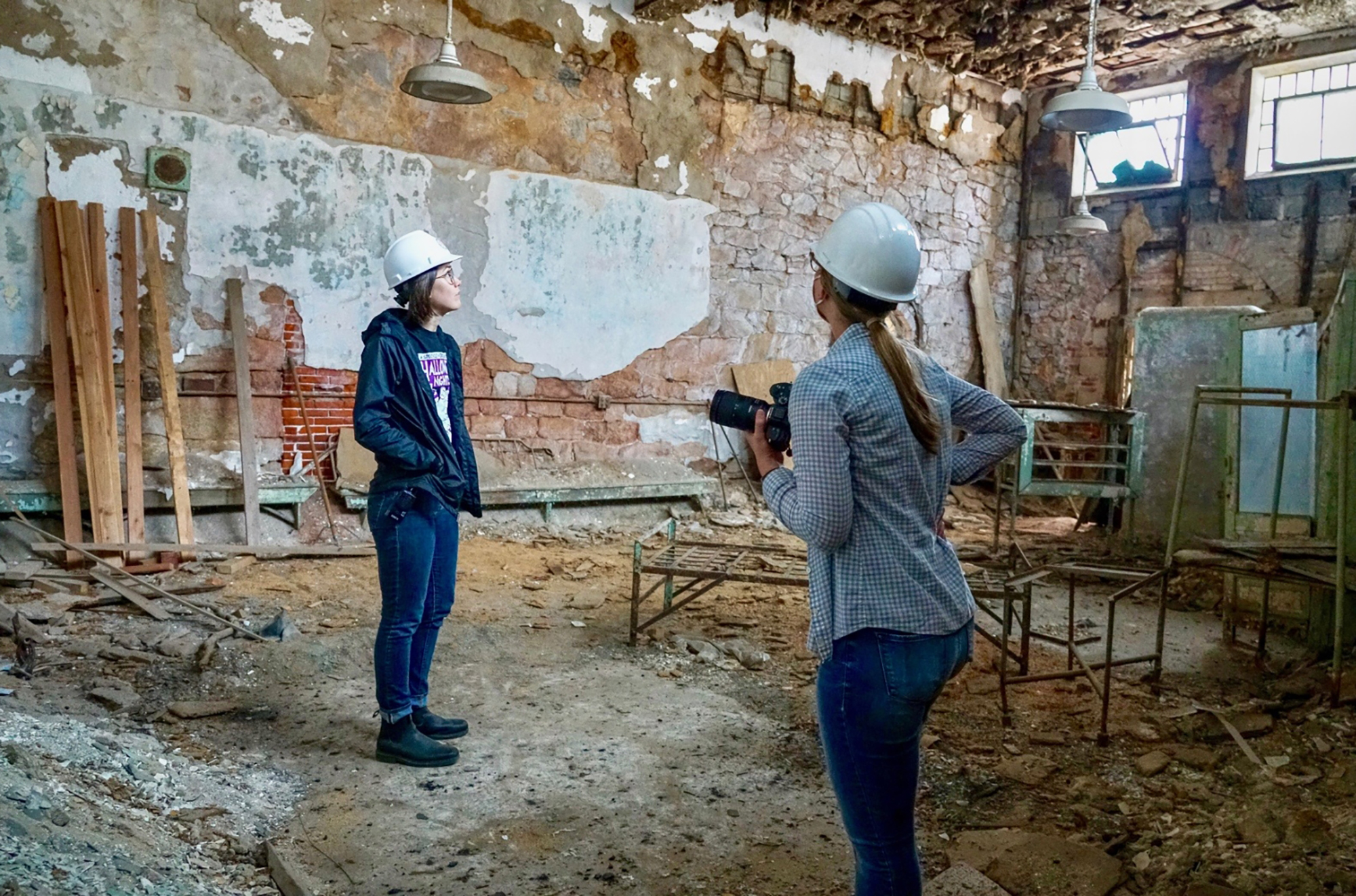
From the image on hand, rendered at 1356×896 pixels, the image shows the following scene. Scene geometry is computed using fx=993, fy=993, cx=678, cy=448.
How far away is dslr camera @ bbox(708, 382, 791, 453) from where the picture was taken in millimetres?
1837

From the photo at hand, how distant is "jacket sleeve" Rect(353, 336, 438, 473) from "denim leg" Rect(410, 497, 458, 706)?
233 mm

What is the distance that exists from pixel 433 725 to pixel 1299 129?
9248 mm

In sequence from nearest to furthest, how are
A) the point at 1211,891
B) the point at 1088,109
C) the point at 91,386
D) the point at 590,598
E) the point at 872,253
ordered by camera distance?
the point at 872,253 < the point at 1211,891 < the point at 1088,109 < the point at 91,386 < the point at 590,598

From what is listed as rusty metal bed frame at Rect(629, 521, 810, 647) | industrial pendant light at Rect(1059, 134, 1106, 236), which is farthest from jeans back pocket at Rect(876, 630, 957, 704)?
industrial pendant light at Rect(1059, 134, 1106, 236)

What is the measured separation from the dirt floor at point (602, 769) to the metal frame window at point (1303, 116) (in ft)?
19.2

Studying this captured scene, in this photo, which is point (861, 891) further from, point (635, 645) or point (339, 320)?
point (339, 320)

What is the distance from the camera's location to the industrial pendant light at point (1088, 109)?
552cm

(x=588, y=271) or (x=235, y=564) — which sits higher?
(x=588, y=271)

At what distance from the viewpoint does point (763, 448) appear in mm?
1865

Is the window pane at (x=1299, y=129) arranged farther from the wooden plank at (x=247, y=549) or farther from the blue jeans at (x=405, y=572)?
the blue jeans at (x=405, y=572)

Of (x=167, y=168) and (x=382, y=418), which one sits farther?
(x=167, y=168)

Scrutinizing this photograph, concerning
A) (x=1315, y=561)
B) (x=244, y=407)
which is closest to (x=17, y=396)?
(x=244, y=407)

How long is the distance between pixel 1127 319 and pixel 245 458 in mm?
8267

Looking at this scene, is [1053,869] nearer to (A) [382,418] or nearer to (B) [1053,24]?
(A) [382,418]
